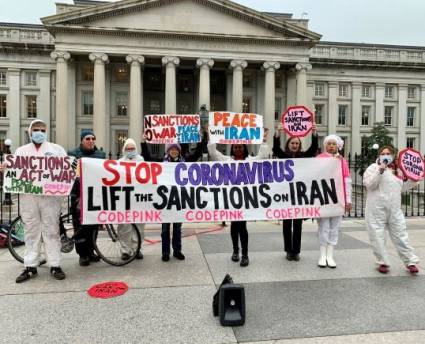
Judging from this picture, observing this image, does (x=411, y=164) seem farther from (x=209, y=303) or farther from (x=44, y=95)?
(x=44, y=95)

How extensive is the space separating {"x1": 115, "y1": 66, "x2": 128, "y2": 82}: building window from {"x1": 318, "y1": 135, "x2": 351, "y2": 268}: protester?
138 ft

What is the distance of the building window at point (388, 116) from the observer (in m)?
50.8

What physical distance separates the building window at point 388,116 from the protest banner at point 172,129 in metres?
49.0

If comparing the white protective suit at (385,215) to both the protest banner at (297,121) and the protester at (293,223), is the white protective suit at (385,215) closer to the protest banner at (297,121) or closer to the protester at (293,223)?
the protester at (293,223)

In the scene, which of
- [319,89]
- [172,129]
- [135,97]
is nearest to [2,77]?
[135,97]

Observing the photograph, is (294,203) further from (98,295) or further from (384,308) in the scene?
(98,295)

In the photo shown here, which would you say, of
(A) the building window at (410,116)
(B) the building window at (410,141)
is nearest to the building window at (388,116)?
(A) the building window at (410,116)

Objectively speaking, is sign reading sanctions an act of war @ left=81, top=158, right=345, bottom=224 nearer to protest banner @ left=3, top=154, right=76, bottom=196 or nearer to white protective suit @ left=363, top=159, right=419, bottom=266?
protest banner @ left=3, top=154, right=76, bottom=196

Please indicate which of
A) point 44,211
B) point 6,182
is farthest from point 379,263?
point 6,182

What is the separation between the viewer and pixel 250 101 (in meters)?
47.4

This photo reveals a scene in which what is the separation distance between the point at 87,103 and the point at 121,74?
5.60 meters

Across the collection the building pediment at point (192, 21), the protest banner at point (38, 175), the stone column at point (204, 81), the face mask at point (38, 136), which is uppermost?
the building pediment at point (192, 21)

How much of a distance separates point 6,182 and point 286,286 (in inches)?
185

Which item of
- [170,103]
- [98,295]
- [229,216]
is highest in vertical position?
[170,103]
